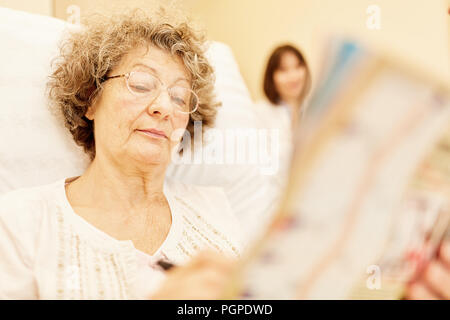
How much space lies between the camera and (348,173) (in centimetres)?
39

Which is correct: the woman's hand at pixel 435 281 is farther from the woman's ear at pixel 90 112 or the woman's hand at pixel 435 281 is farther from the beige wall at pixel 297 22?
the woman's ear at pixel 90 112

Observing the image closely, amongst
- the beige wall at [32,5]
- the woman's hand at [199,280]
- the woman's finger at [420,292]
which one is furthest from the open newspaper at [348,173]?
the beige wall at [32,5]

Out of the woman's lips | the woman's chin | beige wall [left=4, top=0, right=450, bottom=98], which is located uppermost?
beige wall [left=4, top=0, right=450, bottom=98]

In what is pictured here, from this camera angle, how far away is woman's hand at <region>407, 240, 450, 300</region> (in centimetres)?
50

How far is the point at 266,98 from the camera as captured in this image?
2.90 feet

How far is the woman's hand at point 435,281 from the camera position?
496mm

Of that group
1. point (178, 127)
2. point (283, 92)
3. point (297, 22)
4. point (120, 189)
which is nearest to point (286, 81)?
point (283, 92)

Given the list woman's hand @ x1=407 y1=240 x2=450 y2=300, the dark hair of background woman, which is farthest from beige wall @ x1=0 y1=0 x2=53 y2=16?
woman's hand @ x1=407 y1=240 x2=450 y2=300

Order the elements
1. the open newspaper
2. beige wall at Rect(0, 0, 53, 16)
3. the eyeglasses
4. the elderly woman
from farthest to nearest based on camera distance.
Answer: beige wall at Rect(0, 0, 53, 16) < the eyeglasses < the elderly woman < the open newspaper

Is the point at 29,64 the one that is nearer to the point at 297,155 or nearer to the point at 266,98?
the point at 266,98

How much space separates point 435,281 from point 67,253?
0.53m

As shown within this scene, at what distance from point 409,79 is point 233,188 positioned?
0.57m

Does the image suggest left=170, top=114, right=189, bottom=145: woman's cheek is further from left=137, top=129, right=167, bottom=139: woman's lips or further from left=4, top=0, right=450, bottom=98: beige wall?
left=4, top=0, right=450, bottom=98: beige wall
